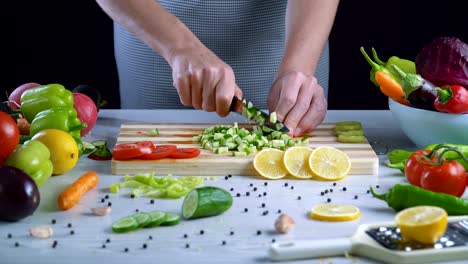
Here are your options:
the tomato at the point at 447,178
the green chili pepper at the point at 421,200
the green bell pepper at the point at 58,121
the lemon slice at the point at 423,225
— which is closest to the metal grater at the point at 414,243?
the lemon slice at the point at 423,225

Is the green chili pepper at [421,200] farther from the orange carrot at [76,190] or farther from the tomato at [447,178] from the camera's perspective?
the orange carrot at [76,190]

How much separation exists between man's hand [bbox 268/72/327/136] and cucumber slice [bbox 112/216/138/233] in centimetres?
81

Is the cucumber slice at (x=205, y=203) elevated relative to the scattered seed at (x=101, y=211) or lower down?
elevated

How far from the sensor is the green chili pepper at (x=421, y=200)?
1836 mm

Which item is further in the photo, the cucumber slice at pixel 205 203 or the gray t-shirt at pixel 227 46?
the gray t-shirt at pixel 227 46

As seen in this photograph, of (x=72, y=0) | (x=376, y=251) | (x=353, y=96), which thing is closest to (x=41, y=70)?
(x=72, y=0)

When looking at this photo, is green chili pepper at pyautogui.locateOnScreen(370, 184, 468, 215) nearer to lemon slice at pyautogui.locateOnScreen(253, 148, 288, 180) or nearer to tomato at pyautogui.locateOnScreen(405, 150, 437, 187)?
tomato at pyautogui.locateOnScreen(405, 150, 437, 187)

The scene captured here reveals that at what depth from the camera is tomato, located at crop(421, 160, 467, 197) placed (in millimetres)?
1947

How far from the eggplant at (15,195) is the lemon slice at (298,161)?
640 mm

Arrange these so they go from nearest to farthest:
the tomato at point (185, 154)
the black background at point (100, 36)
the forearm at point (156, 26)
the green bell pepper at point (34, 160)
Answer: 1. the green bell pepper at point (34, 160)
2. the tomato at point (185, 154)
3. the forearm at point (156, 26)
4. the black background at point (100, 36)

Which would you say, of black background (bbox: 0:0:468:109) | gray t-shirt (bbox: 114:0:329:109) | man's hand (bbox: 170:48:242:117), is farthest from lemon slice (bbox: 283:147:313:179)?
black background (bbox: 0:0:468:109)

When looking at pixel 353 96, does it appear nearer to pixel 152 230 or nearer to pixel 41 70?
pixel 41 70

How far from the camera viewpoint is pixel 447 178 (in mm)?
1947

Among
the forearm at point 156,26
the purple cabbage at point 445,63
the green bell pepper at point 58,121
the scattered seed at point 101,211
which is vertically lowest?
the scattered seed at point 101,211
